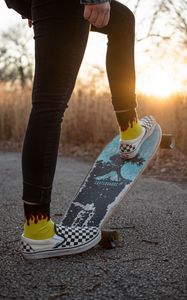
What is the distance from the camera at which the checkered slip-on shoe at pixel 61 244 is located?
6.72ft

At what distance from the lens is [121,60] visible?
8.37 ft

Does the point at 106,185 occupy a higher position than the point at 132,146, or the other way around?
the point at 132,146

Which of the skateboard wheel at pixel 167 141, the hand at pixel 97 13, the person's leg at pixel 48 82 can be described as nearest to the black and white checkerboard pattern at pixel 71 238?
the person's leg at pixel 48 82

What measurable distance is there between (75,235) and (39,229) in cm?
16

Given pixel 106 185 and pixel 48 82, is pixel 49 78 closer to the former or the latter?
pixel 48 82

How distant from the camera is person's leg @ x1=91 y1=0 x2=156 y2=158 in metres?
2.45

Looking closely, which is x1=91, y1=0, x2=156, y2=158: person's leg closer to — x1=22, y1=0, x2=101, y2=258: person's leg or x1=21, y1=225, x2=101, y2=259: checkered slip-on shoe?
x1=22, y1=0, x2=101, y2=258: person's leg

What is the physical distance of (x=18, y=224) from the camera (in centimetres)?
276

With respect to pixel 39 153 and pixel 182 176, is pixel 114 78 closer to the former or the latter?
pixel 39 153

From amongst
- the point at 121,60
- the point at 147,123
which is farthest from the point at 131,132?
the point at 121,60

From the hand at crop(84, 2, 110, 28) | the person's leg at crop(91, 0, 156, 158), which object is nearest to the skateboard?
the person's leg at crop(91, 0, 156, 158)

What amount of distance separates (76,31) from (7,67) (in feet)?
89.0

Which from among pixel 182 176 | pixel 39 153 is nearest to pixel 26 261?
pixel 39 153

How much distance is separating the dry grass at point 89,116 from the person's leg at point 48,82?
4.71 metres
